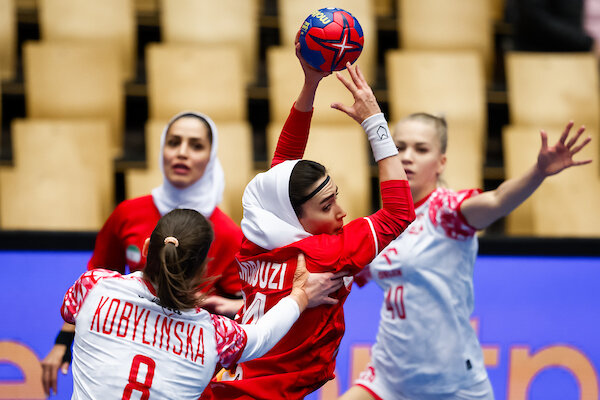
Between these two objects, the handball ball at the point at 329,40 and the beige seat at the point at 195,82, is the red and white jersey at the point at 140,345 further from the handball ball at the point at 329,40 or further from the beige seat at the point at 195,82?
the beige seat at the point at 195,82

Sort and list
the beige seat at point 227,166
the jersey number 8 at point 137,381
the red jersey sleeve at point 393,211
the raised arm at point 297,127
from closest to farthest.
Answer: the jersey number 8 at point 137,381 < the red jersey sleeve at point 393,211 < the raised arm at point 297,127 < the beige seat at point 227,166

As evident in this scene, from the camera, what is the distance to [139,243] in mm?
3361

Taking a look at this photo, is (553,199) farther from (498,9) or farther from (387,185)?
(387,185)

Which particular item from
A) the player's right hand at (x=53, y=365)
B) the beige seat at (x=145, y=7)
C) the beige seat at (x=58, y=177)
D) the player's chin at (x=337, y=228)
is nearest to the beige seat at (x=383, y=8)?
the beige seat at (x=145, y=7)

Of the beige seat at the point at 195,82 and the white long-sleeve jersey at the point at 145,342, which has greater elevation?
the beige seat at the point at 195,82

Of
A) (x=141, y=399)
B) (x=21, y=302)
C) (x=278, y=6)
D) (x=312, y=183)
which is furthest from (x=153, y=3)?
(x=141, y=399)

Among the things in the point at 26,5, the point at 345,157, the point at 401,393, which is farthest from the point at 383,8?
the point at 401,393

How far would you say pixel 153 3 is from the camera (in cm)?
606

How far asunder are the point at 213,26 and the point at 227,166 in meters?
1.35

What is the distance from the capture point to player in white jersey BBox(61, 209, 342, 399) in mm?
2328

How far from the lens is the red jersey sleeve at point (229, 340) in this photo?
242 cm

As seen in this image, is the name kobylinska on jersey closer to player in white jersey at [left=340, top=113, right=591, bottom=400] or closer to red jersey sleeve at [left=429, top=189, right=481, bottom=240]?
player in white jersey at [left=340, top=113, right=591, bottom=400]

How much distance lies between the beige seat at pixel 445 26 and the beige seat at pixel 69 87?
2141mm

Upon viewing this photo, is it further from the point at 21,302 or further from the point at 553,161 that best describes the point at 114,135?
the point at 553,161
